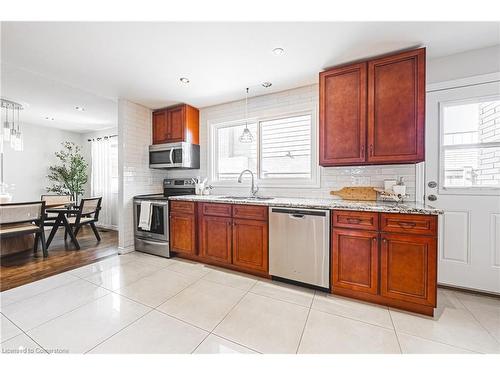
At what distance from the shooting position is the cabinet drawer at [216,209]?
8.75 ft

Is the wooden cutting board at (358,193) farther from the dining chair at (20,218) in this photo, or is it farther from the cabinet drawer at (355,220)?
the dining chair at (20,218)

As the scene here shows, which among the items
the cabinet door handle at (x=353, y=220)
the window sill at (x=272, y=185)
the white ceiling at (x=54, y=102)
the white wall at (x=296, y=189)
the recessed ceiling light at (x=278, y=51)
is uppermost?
the white ceiling at (x=54, y=102)

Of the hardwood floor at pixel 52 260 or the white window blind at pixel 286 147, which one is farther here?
the white window blind at pixel 286 147

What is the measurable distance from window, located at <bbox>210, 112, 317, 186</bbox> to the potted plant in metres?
4.13

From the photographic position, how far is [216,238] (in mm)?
2756

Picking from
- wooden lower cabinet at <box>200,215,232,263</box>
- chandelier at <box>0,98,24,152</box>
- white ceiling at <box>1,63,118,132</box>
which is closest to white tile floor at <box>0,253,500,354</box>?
wooden lower cabinet at <box>200,215,232,263</box>

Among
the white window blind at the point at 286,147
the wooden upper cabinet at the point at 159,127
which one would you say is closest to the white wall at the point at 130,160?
the wooden upper cabinet at the point at 159,127

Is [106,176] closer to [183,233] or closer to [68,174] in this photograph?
[68,174]

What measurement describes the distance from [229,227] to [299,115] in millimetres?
1809

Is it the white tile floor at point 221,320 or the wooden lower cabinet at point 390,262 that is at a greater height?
the wooden lower cabinet at point 390,262

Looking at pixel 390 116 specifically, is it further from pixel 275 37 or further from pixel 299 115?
pixel 275 37

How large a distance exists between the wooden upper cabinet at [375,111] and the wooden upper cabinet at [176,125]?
2.13 m

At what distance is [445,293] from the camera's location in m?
2.12

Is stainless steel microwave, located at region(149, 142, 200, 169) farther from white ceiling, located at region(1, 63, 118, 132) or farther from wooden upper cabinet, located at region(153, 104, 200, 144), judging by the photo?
white ceiling, located at region(1, 63, 118, 132)
